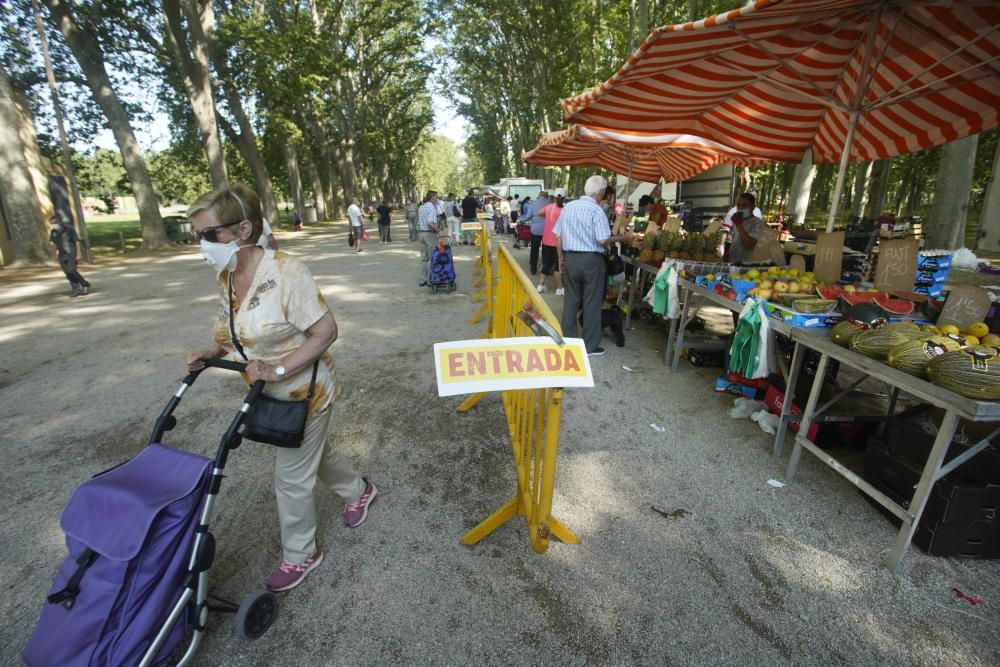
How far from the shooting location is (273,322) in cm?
194

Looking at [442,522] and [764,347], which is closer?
[442,522]

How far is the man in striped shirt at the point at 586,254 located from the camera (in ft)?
15.8

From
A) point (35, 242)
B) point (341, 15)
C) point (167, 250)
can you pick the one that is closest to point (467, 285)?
point (35, 242)

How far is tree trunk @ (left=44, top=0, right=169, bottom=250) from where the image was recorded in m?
13.7

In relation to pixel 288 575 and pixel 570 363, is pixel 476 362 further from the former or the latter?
pixel 288 575

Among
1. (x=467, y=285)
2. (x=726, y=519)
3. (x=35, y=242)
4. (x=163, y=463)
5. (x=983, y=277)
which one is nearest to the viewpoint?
(x=163, y=463)

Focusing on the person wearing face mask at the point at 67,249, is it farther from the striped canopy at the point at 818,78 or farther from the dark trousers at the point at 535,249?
the striped canopy at the point at 818,78

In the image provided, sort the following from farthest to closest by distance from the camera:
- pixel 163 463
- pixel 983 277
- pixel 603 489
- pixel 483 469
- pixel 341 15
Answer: pixel 341 15 → pixel 983 277 → pixel 483 469 → pixel 603 489 → pixel 163 463

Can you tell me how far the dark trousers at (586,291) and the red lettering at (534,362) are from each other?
3.30 m

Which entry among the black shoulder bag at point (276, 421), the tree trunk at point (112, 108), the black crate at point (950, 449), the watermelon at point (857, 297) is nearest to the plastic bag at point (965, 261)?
the watermelon at point (857, 297)

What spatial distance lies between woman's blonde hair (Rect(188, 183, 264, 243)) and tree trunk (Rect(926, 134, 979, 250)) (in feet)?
43.9

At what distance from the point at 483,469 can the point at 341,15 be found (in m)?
29.9

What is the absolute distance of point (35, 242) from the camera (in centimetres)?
1230

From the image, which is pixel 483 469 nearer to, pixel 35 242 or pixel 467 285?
pixel 467 285
